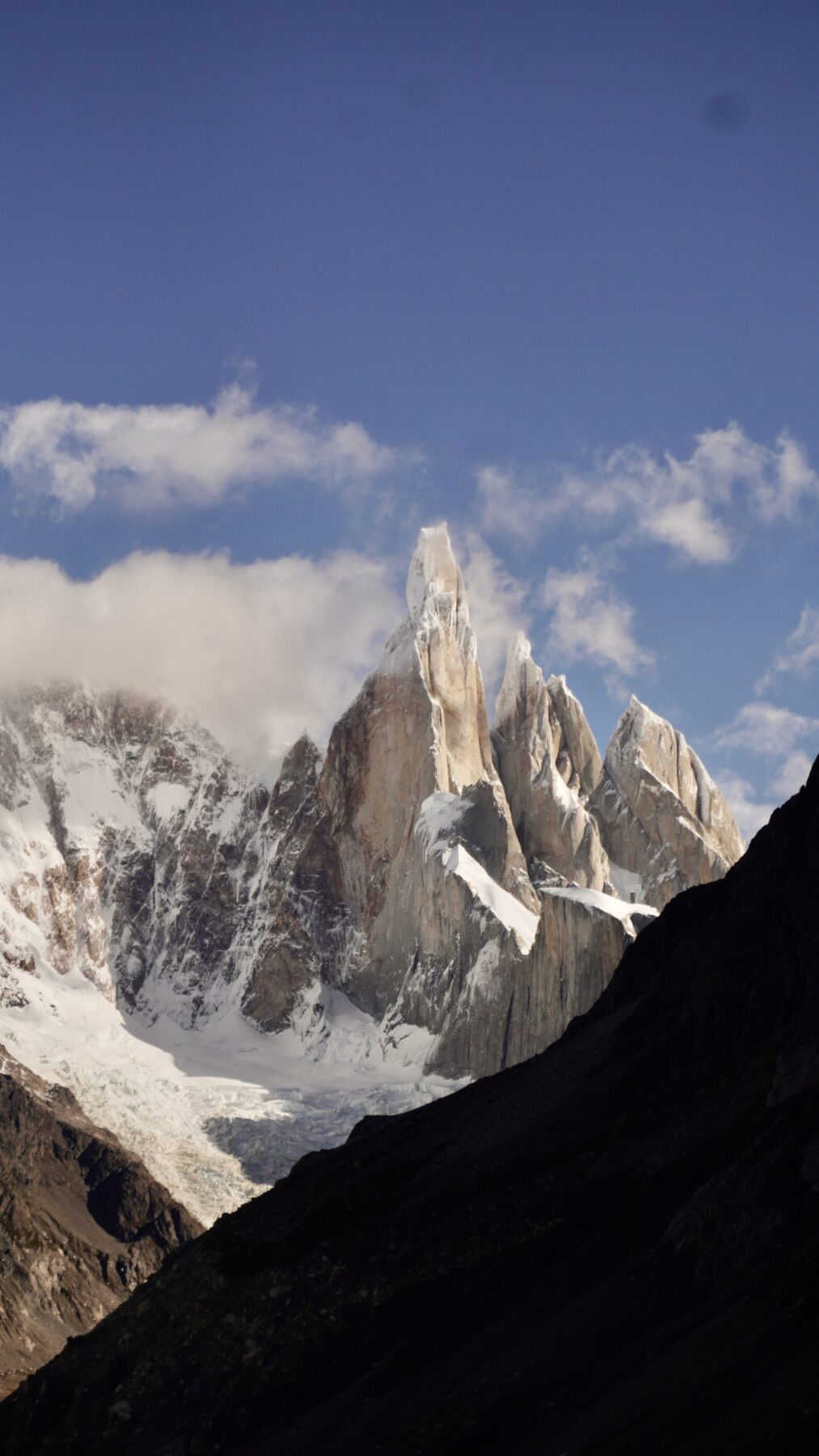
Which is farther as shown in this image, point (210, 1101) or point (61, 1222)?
point (210, 1101)

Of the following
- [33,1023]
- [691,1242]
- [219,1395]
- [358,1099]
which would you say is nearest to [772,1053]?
[691,1242]

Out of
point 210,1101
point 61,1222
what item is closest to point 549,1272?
point 61,1222

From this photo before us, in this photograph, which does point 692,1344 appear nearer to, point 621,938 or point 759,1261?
point 759,1261

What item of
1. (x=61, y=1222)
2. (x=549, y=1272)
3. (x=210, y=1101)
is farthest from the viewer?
(x=210, y=1101)

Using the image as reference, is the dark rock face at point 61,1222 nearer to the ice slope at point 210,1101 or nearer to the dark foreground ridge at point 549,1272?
the ice slope at point 210,1101

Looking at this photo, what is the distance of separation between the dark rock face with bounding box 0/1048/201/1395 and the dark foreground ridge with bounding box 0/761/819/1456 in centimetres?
5666

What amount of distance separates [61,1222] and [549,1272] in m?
103

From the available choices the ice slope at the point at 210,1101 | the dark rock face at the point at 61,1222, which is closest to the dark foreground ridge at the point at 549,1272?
the dark rock face at the point at 61,1222

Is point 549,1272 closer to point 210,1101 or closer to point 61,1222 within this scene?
point 61,1222

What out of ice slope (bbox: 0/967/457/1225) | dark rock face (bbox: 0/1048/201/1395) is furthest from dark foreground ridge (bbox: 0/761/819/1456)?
ice slope (bbox: 0/967/457/1225)

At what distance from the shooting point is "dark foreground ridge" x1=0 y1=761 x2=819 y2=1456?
41.8 m

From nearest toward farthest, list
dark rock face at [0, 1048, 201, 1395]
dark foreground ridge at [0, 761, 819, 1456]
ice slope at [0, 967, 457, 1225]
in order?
dark foreground ridge at [0, 761, 819, 1456], dark rock face at [0, 1048, 201, 1395], ice slope at [0, 967, 457, 1225]

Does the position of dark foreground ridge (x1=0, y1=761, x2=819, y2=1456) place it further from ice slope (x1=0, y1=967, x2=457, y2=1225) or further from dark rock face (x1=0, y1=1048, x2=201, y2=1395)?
ice slope (x1=0, y1=967, x2=457, y2=1225)

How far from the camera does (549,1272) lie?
54.6 meters
